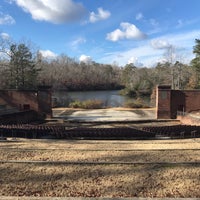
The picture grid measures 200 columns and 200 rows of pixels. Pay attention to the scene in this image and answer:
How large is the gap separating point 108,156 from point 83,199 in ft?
10.1

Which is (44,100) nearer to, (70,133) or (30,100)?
(30,100)

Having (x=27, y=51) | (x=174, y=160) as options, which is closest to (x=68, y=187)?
(x=174, y=160)

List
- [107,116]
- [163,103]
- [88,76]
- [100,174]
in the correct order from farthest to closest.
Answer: [88,76], [107,116], [163,103], [100,174]

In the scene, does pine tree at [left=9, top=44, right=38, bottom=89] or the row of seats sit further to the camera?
pine tree at [left=9, top=44, right=38, bottom=89]

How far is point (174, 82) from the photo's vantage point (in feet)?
192

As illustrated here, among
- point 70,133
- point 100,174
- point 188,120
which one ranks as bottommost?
point 188,120

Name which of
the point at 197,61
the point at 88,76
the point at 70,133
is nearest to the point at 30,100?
the point at 70,133

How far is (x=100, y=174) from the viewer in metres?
6.10

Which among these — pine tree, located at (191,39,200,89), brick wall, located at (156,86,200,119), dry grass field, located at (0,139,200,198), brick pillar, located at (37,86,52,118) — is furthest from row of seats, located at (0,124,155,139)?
pine tree, located at (191,39,200,89)

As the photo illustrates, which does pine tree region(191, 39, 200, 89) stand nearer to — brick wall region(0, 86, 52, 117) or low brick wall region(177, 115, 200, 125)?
low brick wall region(177, 115, 200, 125)

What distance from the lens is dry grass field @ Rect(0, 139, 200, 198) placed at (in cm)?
519

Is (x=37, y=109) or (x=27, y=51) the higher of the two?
(x=27, y=51)

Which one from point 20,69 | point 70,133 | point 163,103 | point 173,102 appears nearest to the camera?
point 70,133

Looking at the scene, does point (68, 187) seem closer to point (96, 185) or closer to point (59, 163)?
point (96, 185)
